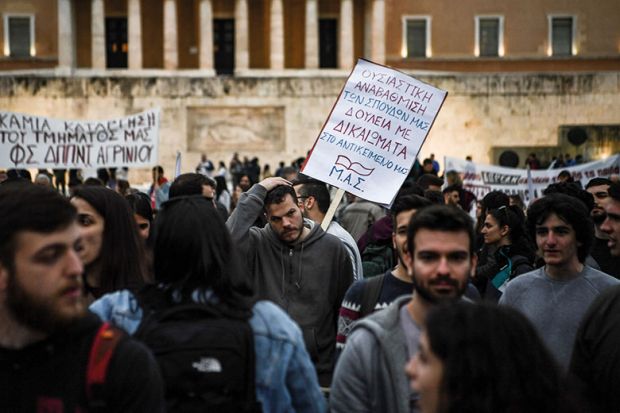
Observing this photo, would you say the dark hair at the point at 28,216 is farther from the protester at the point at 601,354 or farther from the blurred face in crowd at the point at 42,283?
the protester at the point at 601,354

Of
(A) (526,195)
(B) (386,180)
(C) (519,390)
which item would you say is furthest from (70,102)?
(C) (519,390)

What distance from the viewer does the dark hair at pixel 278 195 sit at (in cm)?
504

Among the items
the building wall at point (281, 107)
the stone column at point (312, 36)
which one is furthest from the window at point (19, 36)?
the building wall at point (281, 107)

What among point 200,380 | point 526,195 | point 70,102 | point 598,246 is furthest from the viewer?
point 70,102

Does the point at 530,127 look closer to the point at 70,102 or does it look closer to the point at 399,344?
the point at 70,102

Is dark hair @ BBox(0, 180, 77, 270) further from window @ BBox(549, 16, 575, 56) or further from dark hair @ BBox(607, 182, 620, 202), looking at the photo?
window @ BBox(549, 16, 575, 56)

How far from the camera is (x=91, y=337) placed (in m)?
2.44

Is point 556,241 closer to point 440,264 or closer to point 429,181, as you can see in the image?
point 440,264

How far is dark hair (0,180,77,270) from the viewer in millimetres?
2459

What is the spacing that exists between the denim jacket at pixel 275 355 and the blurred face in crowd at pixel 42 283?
518mm

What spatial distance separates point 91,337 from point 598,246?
14.4 ft

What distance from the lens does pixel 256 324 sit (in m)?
2.91

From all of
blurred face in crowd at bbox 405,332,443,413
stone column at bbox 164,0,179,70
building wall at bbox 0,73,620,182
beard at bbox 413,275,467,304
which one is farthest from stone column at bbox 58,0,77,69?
blurred face in crowd at bbox 405,332,443,413

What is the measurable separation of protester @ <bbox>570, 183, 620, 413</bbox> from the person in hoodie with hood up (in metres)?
1.74
